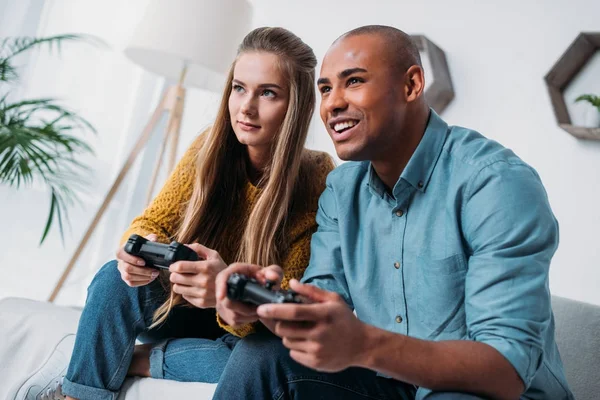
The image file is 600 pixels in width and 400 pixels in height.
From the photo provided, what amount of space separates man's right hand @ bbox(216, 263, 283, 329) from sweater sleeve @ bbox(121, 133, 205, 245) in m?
0.57

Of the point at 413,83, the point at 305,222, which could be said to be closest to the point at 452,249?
the point at 413,83

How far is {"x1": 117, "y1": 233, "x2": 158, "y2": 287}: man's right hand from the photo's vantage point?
1298 millimetres

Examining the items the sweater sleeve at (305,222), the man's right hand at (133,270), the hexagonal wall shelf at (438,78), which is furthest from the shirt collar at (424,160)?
the hexagonal wall shelf at (438,78)

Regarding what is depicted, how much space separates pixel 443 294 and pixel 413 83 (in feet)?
1.28

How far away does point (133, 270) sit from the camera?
132cm

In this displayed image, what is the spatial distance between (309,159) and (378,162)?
386 millimetres

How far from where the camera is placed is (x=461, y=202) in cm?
117

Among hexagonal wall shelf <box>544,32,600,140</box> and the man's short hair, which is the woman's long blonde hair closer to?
the man's short hair

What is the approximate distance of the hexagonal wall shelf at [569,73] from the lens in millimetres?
2311

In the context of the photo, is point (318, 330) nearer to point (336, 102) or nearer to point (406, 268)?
point (406, 268)

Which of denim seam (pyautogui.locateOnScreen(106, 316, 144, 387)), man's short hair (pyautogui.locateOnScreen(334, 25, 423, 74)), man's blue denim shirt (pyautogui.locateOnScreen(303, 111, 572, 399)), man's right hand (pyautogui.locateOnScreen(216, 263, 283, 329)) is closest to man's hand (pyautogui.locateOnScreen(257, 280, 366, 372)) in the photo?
man's right hand (pyautogui.locateOnScreen(216, 263, 283, 329))

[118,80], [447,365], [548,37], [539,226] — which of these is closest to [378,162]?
[539,226]

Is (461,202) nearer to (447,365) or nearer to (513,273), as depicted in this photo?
(513,273)

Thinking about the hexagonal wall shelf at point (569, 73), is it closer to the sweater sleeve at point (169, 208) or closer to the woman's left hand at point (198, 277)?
the sweater sleeve at point (169, 208)
